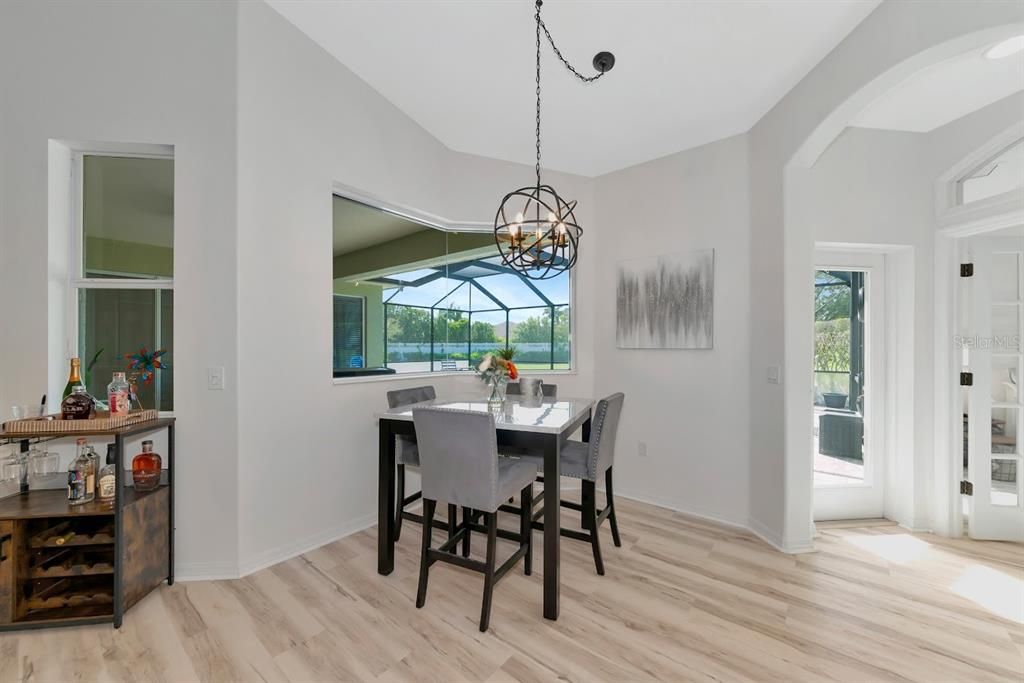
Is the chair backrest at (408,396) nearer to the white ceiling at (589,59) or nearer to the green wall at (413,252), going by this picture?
the green wall at (413,252)

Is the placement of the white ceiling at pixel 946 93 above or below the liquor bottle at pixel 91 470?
above

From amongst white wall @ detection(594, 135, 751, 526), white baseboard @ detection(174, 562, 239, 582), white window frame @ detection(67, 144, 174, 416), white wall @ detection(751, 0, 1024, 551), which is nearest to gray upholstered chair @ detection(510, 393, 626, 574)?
white wall @ detection(594, 135, 751, 526)

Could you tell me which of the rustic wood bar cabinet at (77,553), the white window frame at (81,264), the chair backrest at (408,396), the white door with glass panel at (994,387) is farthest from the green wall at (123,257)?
the white door with glass panel at (994,387)

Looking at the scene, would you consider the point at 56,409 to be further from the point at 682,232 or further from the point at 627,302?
the point at 682,232

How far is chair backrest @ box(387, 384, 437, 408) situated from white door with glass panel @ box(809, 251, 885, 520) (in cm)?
287

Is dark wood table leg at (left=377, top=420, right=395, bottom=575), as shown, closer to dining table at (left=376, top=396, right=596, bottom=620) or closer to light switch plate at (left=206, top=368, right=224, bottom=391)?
dining table at (left=376, top=396, right=596, bottom=620)

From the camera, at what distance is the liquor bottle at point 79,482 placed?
205 cm

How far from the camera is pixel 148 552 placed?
2.14 m

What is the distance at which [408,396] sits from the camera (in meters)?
2.98

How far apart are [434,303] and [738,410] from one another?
2581mm

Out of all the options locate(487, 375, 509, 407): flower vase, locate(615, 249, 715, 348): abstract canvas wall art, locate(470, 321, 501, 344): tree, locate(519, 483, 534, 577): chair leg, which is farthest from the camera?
locate(470, 321, 501, 344): tree

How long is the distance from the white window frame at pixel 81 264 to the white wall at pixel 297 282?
47 centimetres

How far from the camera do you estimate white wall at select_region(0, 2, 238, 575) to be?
2271 mm

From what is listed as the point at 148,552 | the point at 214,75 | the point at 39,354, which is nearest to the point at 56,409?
the point at 39,354
